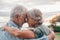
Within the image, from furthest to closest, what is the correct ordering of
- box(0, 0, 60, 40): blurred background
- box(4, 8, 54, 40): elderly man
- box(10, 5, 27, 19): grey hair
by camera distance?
box(0, 0, 60, 40): blurred background, box(10, 5, 27, 19): grey hair, box(4, 8, 54, 40): elderly man

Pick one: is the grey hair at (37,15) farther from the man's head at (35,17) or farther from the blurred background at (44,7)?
the blurred background at (44,7)

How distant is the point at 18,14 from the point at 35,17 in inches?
7.1

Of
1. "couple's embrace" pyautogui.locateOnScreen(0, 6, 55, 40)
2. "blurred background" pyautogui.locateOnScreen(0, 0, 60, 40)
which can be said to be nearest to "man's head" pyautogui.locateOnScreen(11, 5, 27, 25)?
"couple's embrace" pyautogui.locateOnScreen(0, 6, 55, 40)

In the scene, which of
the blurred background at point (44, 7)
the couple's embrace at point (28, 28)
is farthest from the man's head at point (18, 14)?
the blurred background at point (44, 7)

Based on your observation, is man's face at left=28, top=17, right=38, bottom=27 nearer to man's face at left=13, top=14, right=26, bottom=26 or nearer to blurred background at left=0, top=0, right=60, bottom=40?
man's face at left=13, top=14, right=26, bottom=26

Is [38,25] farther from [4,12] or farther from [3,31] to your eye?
[4,12]

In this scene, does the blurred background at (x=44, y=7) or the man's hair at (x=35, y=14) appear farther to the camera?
the blurred background at (x=44, y=7)

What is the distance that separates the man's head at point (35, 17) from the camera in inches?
52.8

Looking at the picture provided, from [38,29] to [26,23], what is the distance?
192 millimetres

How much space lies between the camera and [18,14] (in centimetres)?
140

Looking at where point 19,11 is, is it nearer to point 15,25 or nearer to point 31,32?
point 15,25

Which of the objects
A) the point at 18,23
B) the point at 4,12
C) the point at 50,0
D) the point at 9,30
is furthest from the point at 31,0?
the point at 9,30

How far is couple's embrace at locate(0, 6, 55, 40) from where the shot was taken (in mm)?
1291

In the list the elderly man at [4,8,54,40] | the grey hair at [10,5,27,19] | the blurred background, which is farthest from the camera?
the blurred background
